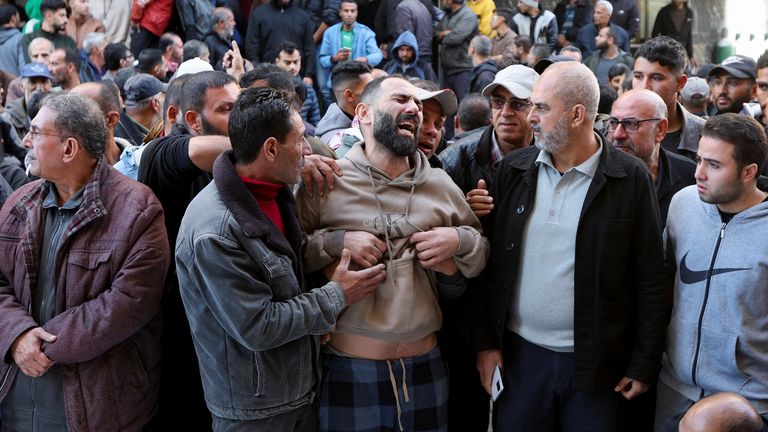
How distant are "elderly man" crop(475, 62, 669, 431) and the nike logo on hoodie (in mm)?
117

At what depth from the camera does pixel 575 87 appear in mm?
3074

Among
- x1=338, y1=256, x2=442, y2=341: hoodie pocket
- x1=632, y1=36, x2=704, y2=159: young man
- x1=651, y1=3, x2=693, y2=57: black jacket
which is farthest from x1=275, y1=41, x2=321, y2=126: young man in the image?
x1=651, y1=3, x2=693, y2=57: black jacket

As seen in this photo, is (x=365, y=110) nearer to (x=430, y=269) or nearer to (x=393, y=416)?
(x=430, y=269)

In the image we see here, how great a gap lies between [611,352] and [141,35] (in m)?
7.49

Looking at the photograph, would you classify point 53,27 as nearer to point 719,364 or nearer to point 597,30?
point 597,30

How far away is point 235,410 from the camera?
268 centimetres

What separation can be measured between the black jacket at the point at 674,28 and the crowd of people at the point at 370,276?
996 centimetres

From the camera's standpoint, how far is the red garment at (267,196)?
2.73 metres

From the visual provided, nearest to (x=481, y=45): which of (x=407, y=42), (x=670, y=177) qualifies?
(x=407, y=42)

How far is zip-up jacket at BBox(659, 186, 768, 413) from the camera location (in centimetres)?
287

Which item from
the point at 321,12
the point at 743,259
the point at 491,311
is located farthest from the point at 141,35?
the point at 743,259

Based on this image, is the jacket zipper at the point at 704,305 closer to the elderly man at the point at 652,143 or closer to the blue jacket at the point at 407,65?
the elderly man at the point at 652,143

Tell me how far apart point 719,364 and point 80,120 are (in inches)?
103

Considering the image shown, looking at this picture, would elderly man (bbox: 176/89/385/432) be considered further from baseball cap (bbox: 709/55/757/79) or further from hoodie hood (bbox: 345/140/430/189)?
baseball cap (bbox: 709/55/757/79)
